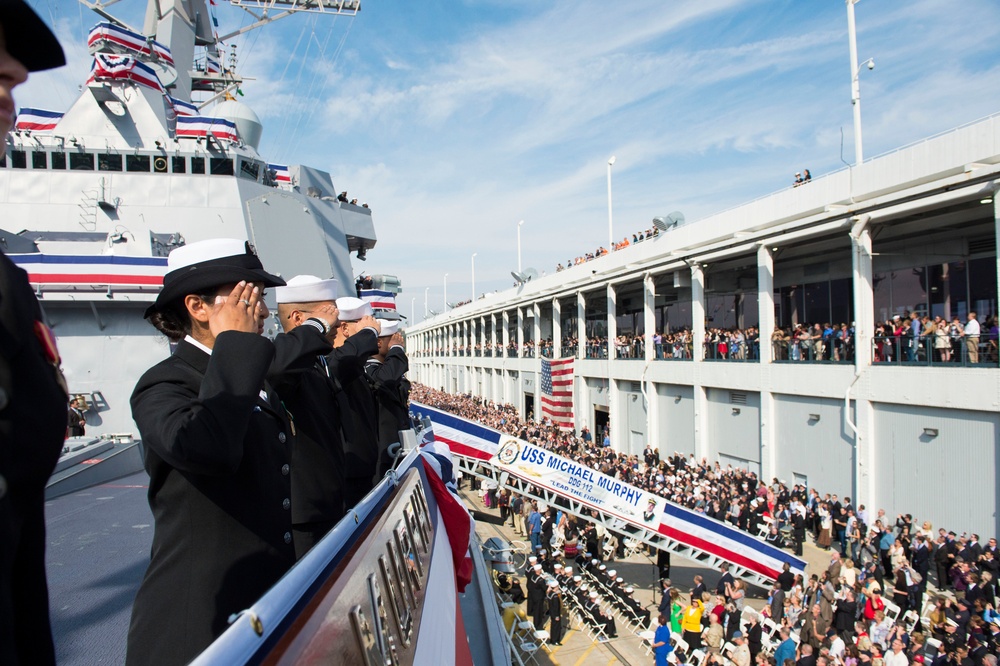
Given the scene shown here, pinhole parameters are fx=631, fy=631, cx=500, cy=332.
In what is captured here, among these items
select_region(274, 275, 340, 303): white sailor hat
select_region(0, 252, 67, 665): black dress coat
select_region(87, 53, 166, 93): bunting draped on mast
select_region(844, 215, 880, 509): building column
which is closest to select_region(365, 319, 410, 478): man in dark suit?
select_region(274, 275, 340, 303): white sailor hat

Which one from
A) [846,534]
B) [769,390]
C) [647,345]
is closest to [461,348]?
[647,345]

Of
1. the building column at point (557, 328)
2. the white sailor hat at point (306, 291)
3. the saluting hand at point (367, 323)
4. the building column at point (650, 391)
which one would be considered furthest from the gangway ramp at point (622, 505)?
the building column at point (557, 328)

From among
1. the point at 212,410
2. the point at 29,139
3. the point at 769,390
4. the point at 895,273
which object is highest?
the point at 29,139

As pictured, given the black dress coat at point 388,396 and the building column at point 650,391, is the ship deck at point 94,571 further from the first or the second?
the building column at point 650,391

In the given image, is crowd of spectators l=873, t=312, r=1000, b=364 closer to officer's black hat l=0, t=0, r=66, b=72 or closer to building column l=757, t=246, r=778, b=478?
building column l=757, t=246, r=778, b=478

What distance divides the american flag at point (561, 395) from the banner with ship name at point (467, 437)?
1175 centimetres

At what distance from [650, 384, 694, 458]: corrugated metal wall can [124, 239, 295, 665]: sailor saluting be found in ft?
68.2

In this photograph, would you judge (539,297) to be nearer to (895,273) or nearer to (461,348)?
(895,273)

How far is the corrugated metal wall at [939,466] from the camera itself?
12.2m

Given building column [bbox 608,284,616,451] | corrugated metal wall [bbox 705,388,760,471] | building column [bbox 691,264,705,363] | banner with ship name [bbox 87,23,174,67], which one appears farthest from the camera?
building column [bbox 608,284,616,451]

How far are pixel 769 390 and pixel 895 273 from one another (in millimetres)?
5070

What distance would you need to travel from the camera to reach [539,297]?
3409 centimetres

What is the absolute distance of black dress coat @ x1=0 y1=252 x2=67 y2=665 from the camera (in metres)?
0.81

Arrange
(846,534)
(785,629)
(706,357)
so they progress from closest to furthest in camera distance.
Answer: (785,629) < (846,534) < (706,357)
